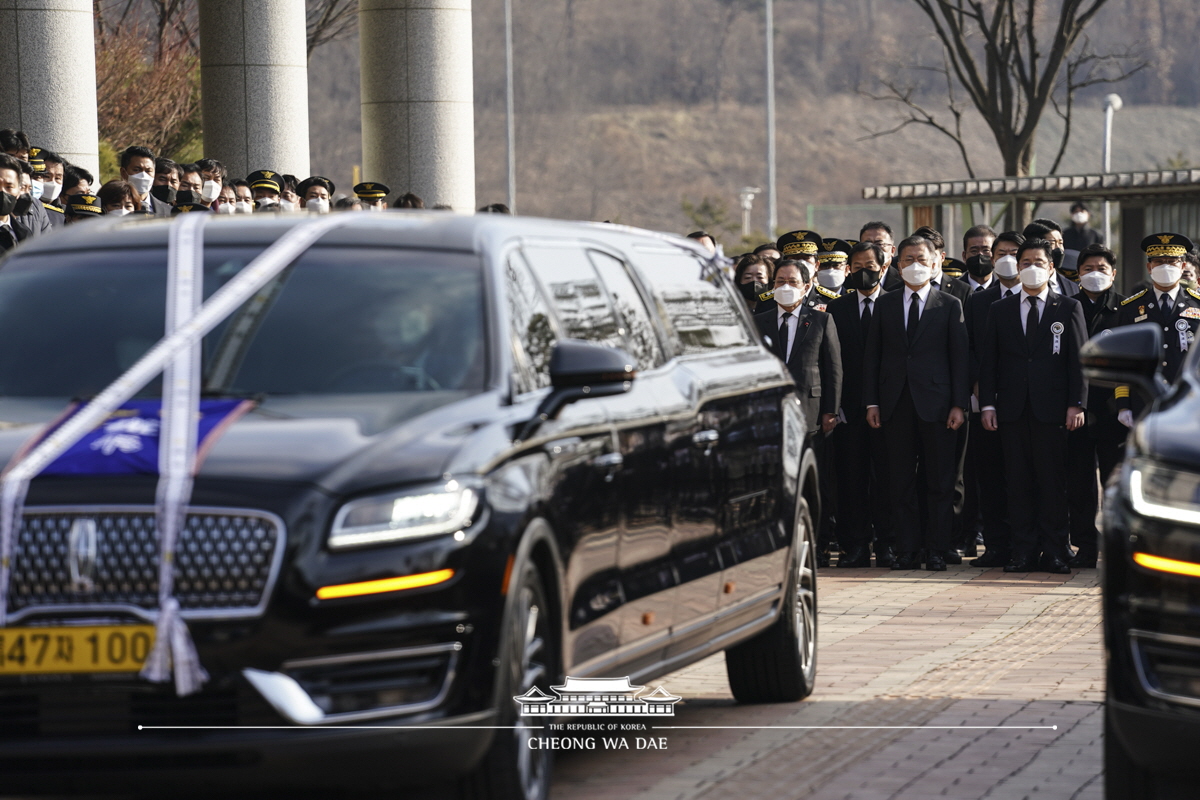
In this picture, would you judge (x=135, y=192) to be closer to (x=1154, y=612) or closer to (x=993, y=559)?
(x=993, y=559)

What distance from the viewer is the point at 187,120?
128 ft

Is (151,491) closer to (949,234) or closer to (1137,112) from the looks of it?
(949,234)

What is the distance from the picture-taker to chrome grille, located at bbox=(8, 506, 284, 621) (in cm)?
540

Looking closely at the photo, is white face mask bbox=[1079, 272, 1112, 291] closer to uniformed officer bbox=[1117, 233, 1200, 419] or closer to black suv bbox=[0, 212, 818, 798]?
uniformed officer bbox=[1117, 233, 1200, 419]

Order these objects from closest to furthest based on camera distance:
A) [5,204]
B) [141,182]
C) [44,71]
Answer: [5,204], [141,182], [44,71]

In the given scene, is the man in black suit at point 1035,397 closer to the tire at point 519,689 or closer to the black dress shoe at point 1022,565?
the black dress shoe at point 1022,565

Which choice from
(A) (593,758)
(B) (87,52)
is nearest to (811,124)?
(B) (87,52)

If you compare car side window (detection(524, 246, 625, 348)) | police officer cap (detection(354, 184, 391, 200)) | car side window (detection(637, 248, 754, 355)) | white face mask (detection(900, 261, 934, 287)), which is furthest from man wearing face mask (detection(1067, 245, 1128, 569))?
car side window (detection(524, 246, 625, 348))

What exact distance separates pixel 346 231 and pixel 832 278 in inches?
401

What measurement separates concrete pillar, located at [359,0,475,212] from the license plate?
19536mm

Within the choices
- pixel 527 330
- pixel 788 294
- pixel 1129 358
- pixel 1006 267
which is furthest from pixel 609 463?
pixel 1006 267

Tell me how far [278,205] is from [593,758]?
12.2 m

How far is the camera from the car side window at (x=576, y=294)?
277 inches

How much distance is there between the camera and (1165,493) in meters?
5.62
